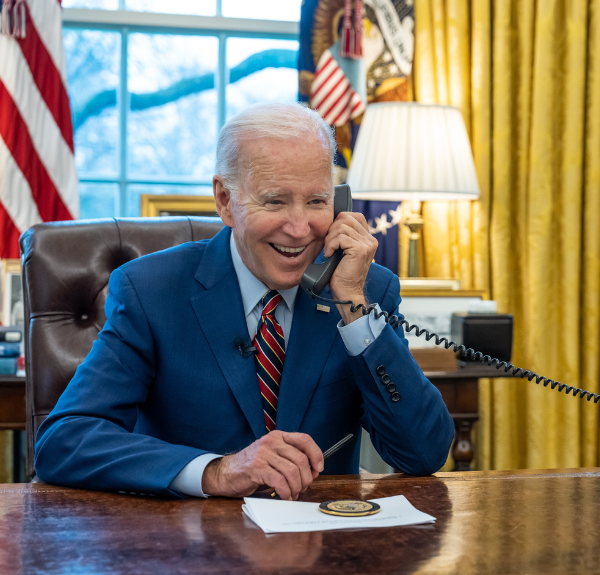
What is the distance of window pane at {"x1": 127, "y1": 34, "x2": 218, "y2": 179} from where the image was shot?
2.98 metres

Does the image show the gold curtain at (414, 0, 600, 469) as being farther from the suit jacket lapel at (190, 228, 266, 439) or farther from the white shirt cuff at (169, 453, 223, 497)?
the white shirt cuff at (169, 453, 223, 497)

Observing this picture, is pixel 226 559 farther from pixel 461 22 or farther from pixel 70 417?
pixel 461 22

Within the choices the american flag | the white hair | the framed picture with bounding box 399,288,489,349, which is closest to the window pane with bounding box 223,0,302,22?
the american flag

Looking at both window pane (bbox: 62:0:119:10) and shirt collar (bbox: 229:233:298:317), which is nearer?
shirt collar (bbox: 229:233:298:317)

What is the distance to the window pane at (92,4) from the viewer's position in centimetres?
288

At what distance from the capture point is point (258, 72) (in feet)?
10.1

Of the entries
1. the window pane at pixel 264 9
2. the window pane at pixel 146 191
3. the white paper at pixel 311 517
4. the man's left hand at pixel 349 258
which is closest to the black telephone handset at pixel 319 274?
the man's left hand at pixel 349 258

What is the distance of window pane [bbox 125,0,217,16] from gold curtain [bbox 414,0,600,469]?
2.96 feet

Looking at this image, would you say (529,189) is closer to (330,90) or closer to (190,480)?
(330,90)

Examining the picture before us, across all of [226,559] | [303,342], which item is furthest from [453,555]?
[303,342]

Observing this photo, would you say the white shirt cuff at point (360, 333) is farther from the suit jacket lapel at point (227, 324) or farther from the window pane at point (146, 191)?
the window pane at point (146, 191)

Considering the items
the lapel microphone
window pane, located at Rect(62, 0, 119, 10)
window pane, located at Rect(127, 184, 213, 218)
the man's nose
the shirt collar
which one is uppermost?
window pane, located at Rect(62, 0, 119, 10)

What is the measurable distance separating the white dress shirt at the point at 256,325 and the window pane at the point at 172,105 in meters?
1.63

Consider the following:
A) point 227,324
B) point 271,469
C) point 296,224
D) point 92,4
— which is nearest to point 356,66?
point 92,4
